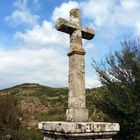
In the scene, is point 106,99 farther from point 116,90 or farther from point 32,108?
point 32,108

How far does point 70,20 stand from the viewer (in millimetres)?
6027

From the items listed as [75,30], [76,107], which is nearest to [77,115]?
[76,107]

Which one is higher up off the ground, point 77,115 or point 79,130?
point 77,115

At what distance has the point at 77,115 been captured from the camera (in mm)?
5289

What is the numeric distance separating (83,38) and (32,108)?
2315 centimetres

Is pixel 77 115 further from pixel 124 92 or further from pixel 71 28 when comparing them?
pixel 124 92

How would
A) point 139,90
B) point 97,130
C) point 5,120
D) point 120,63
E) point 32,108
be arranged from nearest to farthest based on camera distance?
point 97,130, point 139,90, point 120,63, point 5,120, point 32,108

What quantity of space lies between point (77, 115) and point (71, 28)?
159cm

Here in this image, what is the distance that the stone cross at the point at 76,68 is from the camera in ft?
17.6

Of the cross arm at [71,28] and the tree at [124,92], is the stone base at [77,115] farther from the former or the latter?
the tree at [124,92]

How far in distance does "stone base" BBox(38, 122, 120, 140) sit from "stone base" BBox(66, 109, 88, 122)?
388mm

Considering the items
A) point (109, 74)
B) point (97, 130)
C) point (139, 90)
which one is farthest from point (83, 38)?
point (109, 74)

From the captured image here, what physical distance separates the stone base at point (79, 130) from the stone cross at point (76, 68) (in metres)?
0.43

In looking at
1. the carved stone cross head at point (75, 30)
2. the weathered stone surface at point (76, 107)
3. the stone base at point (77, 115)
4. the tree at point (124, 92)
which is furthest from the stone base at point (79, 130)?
the tree at point (124, 92)
